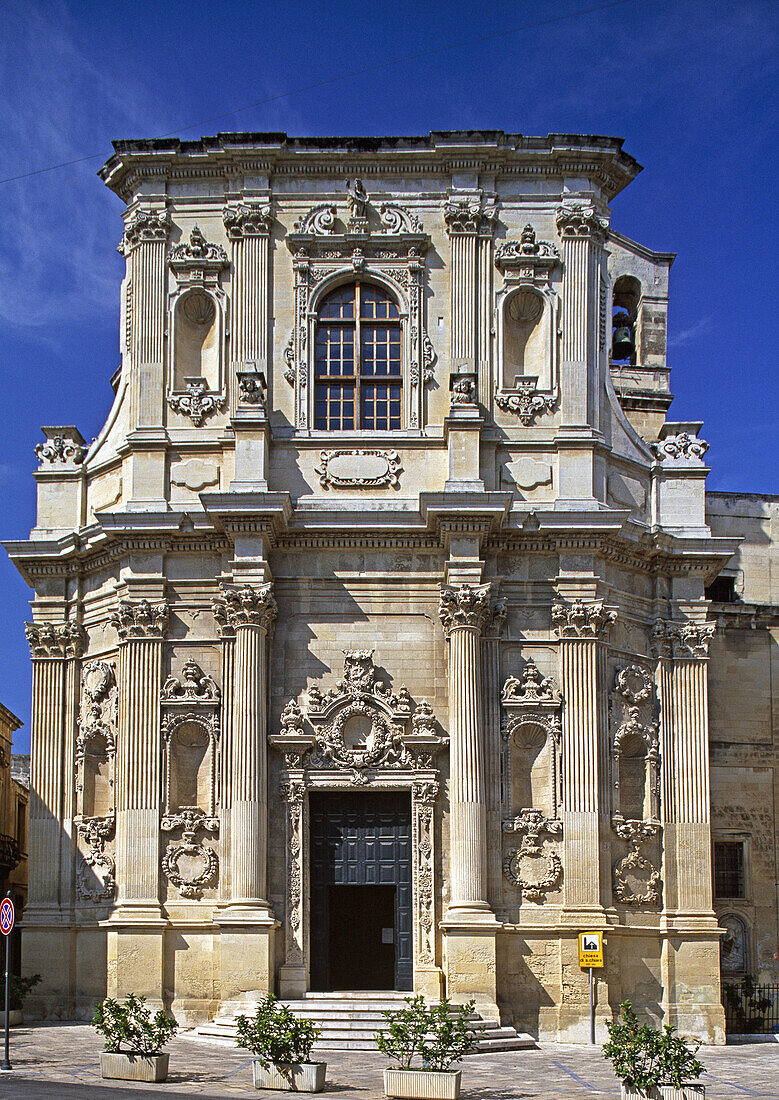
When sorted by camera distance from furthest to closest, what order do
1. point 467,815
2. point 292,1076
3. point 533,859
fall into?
point 533,859 → point 467,815 → point 292,1076

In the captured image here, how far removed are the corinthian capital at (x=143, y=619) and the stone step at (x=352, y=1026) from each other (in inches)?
285

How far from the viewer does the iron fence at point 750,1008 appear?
104 ft

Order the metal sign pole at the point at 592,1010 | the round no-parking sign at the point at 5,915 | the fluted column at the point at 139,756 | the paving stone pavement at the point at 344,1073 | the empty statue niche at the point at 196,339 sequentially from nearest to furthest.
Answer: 1. the paving stone pavement at the point at 344,1073
2. the round no-parking sign at the point at 5,915
3. the metal sign pole at the point at 592,1010
4. the fluted column at the point at 139,756
5. the empty statue niche at the point at 196,339

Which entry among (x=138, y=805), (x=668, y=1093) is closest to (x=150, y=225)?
(x=138, y=805)

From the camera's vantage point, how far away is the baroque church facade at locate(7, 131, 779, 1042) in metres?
27.6

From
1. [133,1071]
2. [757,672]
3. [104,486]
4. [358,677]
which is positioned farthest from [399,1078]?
[757,672]

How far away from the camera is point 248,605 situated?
28.0 metres

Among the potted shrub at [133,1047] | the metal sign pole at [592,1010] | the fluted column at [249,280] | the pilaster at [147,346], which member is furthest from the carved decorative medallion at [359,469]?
the potted shrub at [133,1047]

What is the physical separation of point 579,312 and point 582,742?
340 inches

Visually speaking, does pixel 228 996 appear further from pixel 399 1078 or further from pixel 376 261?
pixel 376 261

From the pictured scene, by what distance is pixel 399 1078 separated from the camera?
18781mm

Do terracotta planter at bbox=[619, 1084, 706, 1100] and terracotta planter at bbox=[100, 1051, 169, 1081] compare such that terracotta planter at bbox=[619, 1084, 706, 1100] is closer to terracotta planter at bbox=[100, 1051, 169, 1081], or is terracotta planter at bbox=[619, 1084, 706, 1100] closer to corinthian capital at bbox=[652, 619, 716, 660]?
terracotta planter at bbox=[100, 1051, 169, 1081]

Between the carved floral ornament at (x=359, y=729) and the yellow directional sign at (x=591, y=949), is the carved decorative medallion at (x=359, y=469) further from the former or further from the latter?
the yellow directional sign at (x=591, y=949)

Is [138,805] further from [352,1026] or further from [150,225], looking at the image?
[150,225]
